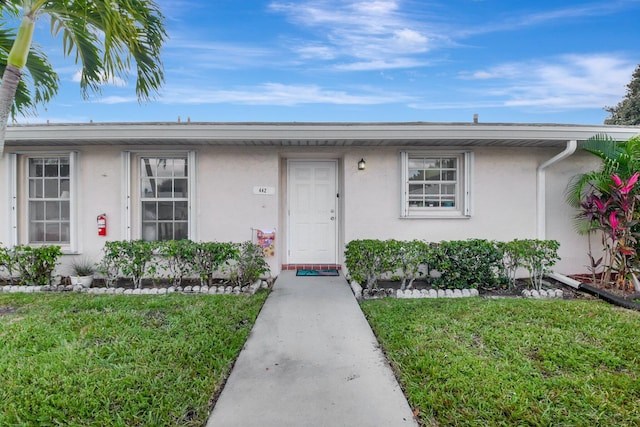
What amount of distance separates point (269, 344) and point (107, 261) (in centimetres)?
368

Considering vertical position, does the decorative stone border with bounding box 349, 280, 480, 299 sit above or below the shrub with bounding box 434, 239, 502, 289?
below

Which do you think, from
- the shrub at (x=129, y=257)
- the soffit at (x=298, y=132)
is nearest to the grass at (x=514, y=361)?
the soffit at (x=298, y=132)

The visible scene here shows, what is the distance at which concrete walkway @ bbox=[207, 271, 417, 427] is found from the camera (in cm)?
216

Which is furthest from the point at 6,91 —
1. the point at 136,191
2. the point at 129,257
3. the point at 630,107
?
the point at 630,107

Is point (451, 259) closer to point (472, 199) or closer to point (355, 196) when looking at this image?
point (472, 199)

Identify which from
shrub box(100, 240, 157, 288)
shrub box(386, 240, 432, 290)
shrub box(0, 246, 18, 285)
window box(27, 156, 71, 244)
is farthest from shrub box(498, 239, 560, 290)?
shrub box(0, 246, 18, 285)

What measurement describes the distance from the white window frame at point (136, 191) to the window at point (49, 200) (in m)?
1.11

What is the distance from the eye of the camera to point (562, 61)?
912cm

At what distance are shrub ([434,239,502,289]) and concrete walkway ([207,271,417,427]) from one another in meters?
1.78

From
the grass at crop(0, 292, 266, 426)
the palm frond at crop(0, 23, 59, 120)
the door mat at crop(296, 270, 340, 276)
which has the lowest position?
the grass at crop(0, 292, 266, 426)

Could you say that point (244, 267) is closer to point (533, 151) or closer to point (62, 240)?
point (62, 240)

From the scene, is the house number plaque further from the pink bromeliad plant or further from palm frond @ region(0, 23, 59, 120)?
the pink bromeliad plant

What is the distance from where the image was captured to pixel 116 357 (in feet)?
9.46

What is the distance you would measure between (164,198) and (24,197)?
2.57m
